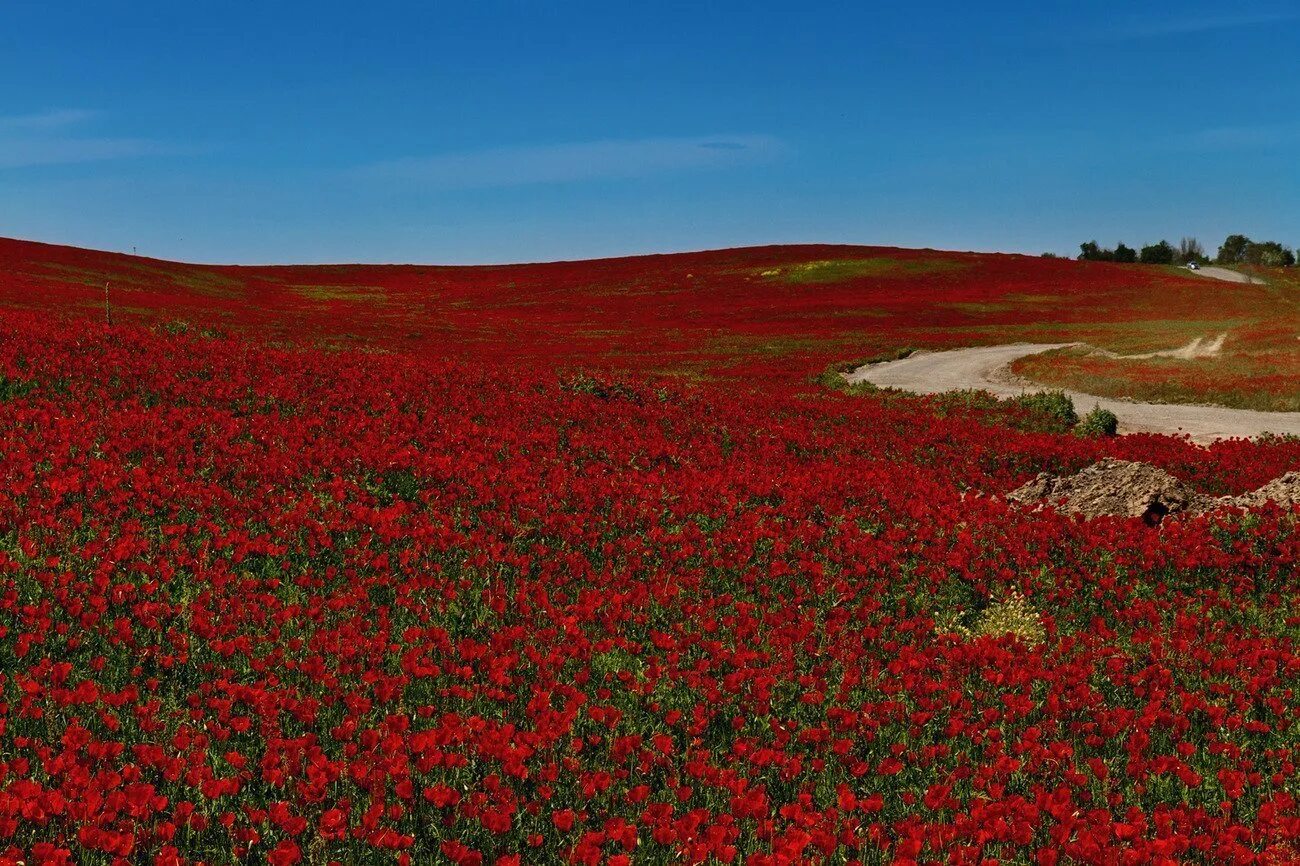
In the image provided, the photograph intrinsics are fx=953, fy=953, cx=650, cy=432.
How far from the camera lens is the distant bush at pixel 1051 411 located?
26656 mm

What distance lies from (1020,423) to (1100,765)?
78.4 ft

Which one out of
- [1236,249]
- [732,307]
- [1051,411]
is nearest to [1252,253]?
[1236,249]

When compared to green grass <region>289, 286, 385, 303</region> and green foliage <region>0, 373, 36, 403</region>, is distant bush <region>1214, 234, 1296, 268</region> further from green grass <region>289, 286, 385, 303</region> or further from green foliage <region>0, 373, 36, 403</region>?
green foliage <region>0, 373, 36, 403</region>

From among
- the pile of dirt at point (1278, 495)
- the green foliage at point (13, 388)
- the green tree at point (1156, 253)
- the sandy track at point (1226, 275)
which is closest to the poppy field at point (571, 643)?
the green foliage at point (13, 388)

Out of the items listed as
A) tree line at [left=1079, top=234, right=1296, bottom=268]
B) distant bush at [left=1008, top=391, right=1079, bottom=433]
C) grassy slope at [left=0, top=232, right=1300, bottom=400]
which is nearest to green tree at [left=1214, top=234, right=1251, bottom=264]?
tree line at [left=1079, top=234, right=1296, bottom=268]

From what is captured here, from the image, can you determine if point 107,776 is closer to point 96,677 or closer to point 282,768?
point 282,768

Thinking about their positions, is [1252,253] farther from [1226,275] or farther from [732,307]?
[732,307]

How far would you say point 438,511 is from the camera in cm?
909

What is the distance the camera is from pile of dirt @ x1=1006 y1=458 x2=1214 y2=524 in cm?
1130

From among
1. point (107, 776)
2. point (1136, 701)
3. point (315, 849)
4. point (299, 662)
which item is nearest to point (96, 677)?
point (299, 662)

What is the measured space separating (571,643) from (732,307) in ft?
242

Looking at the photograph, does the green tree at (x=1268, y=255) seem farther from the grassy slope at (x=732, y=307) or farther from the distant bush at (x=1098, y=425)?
the distant bush at (x=1098, y=425)

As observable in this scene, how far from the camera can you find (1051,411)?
28.3 m

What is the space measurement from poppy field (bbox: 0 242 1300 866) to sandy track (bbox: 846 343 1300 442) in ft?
52.9
